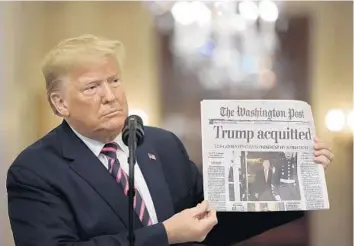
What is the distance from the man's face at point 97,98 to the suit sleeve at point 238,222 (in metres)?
0.31

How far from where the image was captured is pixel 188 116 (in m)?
1.96

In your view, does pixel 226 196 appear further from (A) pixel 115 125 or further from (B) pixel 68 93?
(B) pixel 68 93

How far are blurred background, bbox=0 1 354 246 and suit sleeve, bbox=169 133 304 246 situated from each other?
1.09ft

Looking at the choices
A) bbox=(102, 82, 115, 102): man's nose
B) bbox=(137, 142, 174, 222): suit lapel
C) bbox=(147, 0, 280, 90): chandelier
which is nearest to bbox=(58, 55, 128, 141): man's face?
bbox=(102, 82, 115, 102): man's nose

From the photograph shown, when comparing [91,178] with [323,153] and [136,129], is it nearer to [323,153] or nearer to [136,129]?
[136,129]

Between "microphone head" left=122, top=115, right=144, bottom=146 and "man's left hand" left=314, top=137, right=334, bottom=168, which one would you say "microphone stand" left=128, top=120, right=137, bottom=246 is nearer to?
"microphone head" left=122, top=115, right=144, bottom=146

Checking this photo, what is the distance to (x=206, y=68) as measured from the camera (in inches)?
77.5

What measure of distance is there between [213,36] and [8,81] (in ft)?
2.37

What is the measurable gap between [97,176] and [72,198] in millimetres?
90

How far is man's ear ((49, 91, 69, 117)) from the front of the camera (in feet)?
4.89

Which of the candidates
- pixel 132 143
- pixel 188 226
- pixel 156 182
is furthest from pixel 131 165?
pixel 156 182

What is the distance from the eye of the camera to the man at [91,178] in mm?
1333

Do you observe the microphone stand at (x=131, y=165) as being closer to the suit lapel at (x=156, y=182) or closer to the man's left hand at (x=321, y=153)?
the suit lapel at (x=156, y=182)

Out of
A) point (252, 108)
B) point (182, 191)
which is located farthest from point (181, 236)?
point (252, 108)
